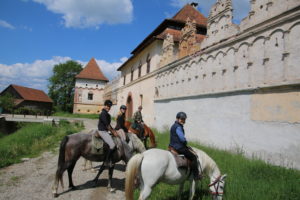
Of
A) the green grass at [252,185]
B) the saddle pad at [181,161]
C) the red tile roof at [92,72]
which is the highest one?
the red tile roof at [92,72]

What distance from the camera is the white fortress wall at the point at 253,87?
5930 mm

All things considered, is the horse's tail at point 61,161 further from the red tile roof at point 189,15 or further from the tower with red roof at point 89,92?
the tower with red roof at point 89,92

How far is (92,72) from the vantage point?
47.1 m

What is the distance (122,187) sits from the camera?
5.48 m

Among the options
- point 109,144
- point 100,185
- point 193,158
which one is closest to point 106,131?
point 109,144

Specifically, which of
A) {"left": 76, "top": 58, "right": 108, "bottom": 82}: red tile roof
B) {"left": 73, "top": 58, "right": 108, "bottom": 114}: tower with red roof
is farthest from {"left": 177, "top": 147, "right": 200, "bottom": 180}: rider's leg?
{"left": 76, "top": 58, "right": 108, "bottom": 82}: red tile roof

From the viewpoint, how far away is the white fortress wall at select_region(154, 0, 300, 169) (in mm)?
5930

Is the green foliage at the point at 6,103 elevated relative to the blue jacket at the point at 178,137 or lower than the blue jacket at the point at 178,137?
elevated

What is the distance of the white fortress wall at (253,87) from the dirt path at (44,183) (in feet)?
14.4

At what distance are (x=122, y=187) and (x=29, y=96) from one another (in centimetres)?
4635

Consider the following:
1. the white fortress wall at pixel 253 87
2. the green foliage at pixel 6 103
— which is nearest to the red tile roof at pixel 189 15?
the white fortress wall at pixel 253 87

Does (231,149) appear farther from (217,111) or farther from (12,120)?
(12,120)

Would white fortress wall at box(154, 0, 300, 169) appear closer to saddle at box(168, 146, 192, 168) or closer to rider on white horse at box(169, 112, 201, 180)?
rider on white horse at box(169, 112, 201, 180)

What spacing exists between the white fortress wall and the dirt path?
4.40 meters
